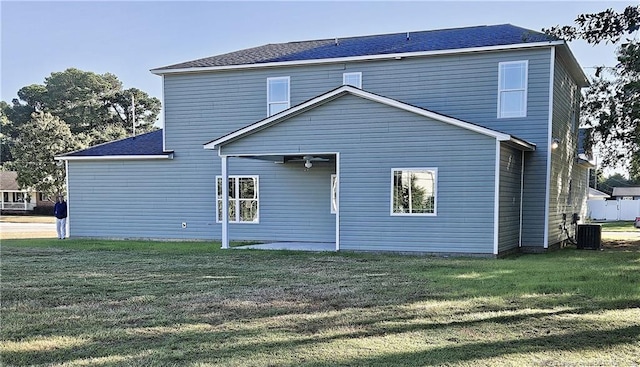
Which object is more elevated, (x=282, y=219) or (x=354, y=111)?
(x=354, y=111)

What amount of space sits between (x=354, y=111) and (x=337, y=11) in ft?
21.3

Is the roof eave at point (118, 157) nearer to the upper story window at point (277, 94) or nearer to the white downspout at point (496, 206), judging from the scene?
the upper story window at point (277, 94)

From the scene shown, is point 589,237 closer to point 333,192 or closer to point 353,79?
point 333,192

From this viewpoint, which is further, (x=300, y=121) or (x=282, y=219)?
(x=282, y=219)

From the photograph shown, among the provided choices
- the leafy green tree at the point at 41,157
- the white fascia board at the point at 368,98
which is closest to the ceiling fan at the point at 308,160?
the white fascia board at the point at 368,98

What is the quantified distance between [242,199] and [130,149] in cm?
468

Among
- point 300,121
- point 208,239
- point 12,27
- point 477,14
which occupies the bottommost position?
point 208,239

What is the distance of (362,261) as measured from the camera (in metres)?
10.6

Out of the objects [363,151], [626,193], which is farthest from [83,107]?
[626,193]

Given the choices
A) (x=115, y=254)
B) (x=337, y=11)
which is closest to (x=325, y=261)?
(x=115, y=254)

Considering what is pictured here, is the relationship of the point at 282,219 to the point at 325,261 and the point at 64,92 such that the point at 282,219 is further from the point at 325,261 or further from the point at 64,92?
the point at 64,92

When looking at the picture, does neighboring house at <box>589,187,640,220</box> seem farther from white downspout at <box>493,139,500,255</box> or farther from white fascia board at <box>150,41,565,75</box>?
white downspout at <box>493,139,500,255</box>

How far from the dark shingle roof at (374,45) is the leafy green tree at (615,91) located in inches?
119

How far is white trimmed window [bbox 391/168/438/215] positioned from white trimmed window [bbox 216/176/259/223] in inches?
202
